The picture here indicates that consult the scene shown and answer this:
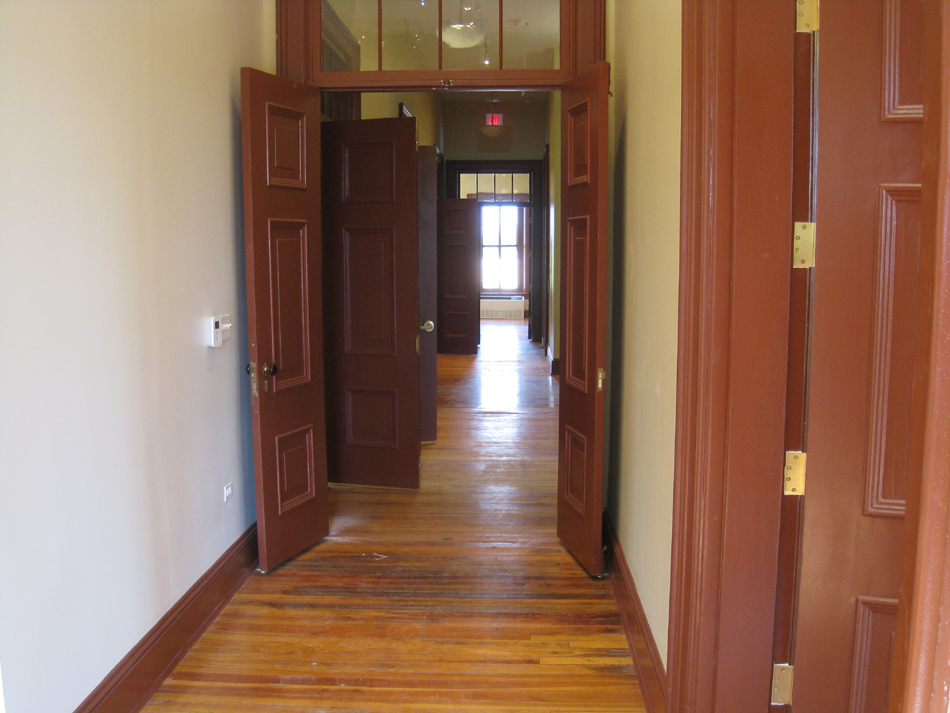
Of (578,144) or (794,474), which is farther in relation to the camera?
(578,144)

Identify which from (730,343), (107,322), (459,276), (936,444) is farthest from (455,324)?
(936,444)

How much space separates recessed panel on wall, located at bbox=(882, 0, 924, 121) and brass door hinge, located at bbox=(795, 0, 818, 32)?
0.15 meters

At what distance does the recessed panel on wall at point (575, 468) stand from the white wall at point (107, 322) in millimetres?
1629

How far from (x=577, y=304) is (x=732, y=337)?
1.80 meters

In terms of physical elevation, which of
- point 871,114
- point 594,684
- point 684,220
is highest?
point 871,114

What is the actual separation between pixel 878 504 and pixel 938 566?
115 centimetres

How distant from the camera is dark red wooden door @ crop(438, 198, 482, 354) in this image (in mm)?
Answer: 11406

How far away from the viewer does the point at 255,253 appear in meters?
3.29

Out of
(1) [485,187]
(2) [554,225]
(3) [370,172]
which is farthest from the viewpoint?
(1) [485,187]

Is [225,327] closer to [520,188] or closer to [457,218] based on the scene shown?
[457,218]

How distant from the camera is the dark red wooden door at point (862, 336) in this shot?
171cm

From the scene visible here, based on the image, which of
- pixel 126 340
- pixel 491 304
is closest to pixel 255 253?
pixel 126 340

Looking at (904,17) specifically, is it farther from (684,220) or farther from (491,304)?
(491,304)

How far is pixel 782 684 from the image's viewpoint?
6.46 feet
